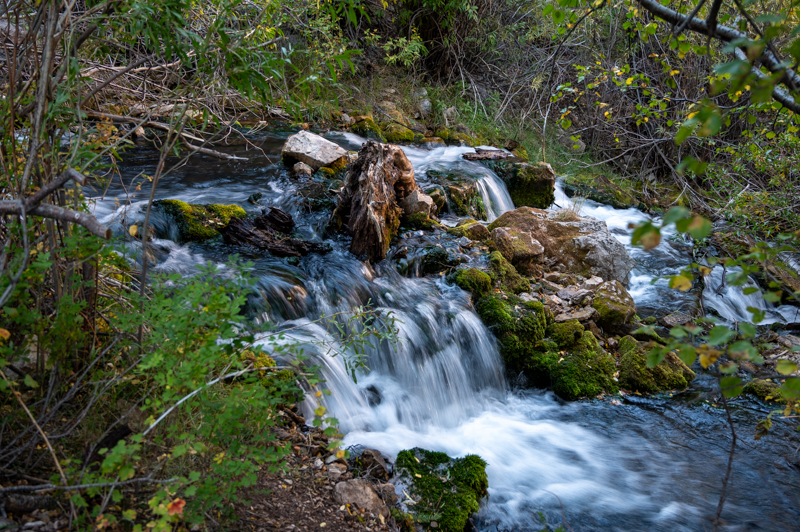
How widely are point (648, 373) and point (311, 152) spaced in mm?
5559

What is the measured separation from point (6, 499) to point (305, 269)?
3619 millimetres

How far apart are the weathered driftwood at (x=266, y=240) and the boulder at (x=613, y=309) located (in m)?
3.30

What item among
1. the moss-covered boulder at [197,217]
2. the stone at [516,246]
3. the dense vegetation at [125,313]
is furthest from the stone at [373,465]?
the stone at [516,246]

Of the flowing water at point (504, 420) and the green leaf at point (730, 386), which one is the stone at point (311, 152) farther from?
the green leaf at point (730, 386)

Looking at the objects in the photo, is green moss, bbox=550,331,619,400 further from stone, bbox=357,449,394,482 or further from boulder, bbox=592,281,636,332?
stone, bbox=357,449,394,482

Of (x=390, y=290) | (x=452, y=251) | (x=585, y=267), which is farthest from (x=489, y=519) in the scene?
(x=585, y=267)

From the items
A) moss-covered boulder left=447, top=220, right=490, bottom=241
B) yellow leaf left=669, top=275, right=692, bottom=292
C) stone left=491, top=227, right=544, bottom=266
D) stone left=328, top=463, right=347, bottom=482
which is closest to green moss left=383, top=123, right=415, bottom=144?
moss-covered boulder left=447, top=220, right=490, bottom=241

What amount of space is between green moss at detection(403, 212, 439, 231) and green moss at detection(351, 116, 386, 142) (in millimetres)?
4012

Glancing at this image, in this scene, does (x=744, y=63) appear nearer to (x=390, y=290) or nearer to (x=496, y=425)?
(x=496, y=425)

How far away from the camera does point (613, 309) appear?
5863 mm

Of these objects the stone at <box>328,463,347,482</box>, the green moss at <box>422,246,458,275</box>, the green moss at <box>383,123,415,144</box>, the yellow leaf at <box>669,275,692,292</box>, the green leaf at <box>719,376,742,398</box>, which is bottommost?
the stone at <box>328,463,347,482</box>

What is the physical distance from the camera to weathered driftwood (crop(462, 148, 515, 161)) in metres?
9.81

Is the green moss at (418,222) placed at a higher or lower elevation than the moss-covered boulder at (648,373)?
higher

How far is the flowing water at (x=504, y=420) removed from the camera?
3629mm
